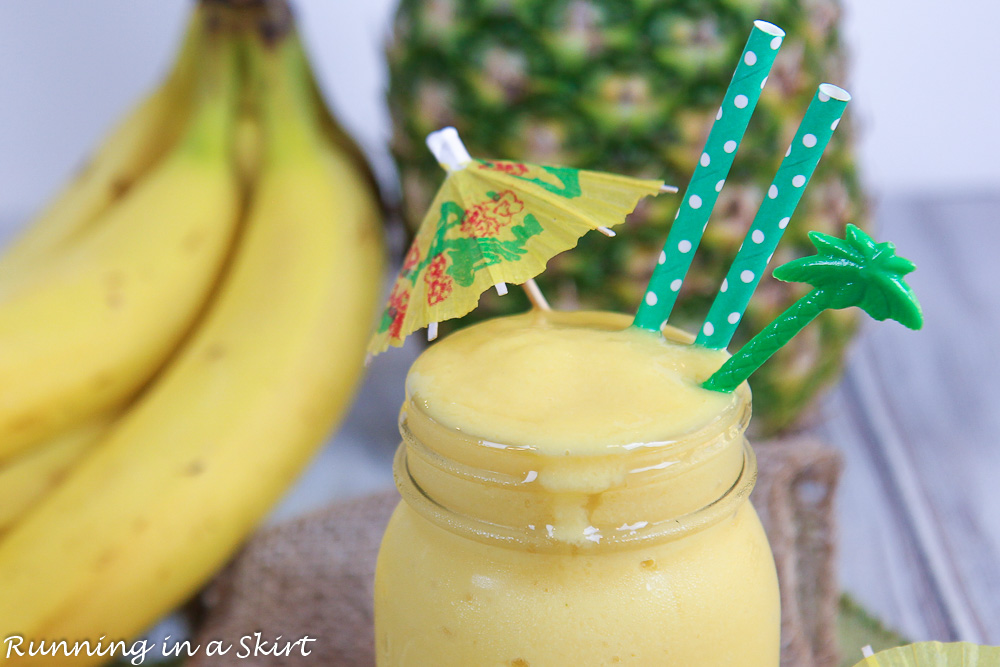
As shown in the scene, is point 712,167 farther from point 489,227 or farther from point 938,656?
point 938,656

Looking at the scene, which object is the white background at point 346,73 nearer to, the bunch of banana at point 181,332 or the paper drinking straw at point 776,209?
the bunch of banana at point 181,332

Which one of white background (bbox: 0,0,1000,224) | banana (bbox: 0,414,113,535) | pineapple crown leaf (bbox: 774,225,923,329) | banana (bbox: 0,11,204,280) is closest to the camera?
pineapple crown leaf (bbox: 774,225,923,329)

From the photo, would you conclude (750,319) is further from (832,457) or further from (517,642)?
(517,642)

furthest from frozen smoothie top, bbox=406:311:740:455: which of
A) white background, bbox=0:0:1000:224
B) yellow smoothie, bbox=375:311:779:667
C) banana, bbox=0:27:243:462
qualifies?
white background, bbox=0:0:1000:224

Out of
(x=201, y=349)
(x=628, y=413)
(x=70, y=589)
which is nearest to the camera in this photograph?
(x=628, y=413)

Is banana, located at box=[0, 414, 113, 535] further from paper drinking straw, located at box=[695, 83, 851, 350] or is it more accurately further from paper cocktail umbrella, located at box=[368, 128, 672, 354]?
paper drinking straw, located at box=[695, 83, 851, 350]

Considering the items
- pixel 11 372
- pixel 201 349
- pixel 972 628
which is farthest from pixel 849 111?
pixel 11 372
